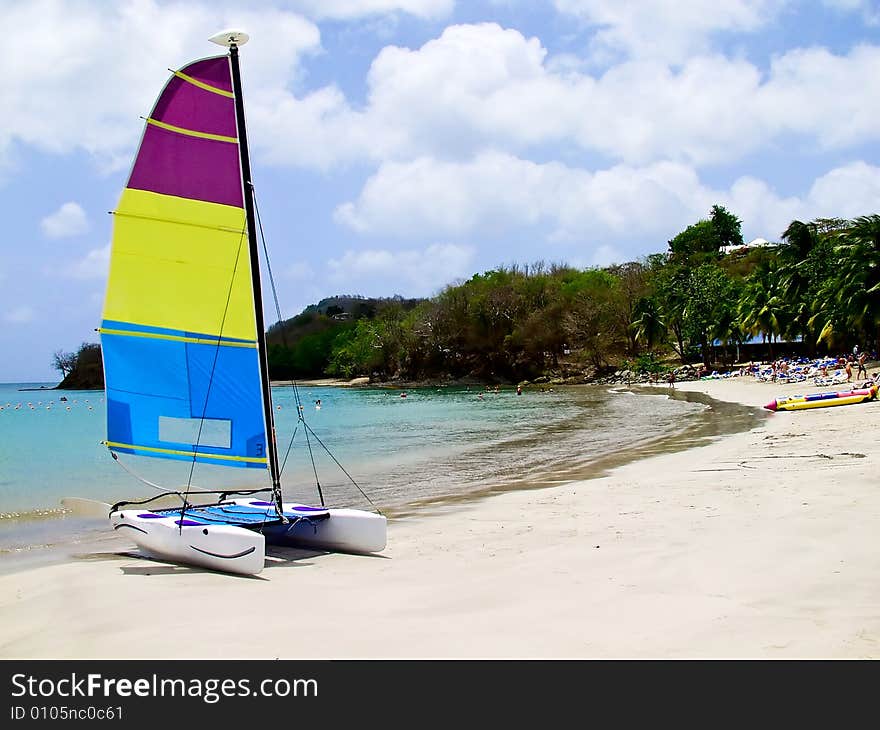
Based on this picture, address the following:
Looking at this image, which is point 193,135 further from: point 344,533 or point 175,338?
point 344,533

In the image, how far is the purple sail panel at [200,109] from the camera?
8969mm

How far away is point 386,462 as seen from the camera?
20562 mm

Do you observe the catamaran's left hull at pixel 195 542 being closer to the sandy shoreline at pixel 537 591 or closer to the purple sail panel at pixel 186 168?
the sandy shoreline at pixel 537 591

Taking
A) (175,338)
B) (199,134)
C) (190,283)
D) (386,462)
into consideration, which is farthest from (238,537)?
(386,462)

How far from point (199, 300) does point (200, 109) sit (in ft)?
7.21

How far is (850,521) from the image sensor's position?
25.7 feet

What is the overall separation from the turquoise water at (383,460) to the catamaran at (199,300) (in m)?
2.89

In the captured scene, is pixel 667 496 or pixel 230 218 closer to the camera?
pixel 230 218

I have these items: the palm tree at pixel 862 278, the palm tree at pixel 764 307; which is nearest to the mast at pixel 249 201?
the palm tree at pixel 862 278

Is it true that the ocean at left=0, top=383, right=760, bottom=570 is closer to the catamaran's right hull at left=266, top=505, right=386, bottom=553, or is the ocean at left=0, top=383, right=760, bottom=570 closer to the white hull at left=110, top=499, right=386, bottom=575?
the white hull at left=110, top=499, right=386, bottom=575
